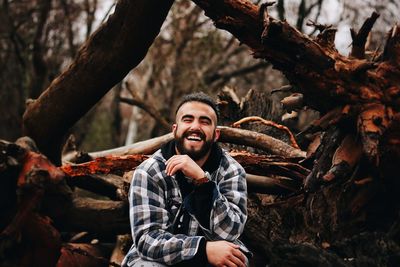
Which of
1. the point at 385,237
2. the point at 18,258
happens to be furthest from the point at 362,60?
the point at 18,258

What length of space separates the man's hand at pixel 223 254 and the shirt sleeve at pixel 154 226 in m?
0.08

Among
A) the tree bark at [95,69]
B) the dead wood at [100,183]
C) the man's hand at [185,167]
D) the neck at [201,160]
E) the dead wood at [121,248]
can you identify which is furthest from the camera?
the dead wood at [100,183]

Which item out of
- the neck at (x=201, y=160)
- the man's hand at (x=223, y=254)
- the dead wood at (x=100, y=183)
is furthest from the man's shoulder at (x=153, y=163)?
the dead wood at (x=100, y=183)

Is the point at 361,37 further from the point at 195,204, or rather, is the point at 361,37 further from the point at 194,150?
the point at 195,204

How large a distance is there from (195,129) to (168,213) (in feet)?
1.67

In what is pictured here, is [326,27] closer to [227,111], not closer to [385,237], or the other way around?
[385,237]

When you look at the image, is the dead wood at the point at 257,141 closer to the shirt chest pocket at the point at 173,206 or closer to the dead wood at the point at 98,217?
the dead wood at the point at 98,217

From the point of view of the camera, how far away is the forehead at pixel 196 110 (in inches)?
136

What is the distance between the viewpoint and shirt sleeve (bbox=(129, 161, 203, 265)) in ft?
10.1

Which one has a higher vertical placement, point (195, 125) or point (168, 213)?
point (195, 125)

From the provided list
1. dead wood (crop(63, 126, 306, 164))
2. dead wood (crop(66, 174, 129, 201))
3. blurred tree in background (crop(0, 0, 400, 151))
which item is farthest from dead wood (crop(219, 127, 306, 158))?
blurred tree in background (crop(0, 0, 400, 151))

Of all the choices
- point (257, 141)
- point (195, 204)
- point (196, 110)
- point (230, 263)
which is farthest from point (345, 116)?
point (257, 141)

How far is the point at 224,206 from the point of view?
124 inches

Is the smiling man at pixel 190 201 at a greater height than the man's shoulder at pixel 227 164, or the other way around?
the man's shoulder at pixel 227 164
